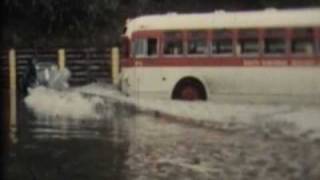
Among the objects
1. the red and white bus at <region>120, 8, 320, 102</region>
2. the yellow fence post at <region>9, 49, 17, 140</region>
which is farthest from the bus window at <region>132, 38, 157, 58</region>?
the yellow fence post at <region>9, 49, 17, 140</region>

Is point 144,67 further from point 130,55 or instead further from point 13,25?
point 13,25

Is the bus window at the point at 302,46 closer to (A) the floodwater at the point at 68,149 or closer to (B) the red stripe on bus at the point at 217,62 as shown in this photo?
(B) the red stripe on bus at the point at 217,62

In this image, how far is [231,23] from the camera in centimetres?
871

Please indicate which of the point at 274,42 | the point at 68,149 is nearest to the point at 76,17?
the point at 68,149

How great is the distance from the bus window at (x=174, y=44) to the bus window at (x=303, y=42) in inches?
51.3

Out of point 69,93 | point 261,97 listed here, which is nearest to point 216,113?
point 261,97

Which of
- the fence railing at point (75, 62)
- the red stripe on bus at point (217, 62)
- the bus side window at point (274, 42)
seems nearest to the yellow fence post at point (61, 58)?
the fence railing at point (75, 62)

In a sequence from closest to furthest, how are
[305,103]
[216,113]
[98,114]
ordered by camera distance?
[305,103] < [216,113] < [98,114]

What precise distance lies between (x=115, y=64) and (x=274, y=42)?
130cm

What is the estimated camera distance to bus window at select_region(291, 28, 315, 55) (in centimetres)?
793

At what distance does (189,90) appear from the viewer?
8609mm

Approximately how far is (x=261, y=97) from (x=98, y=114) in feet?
7.78

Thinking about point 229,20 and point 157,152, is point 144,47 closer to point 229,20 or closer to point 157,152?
point 229,20

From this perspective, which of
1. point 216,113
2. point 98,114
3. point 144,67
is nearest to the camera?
point 216,113
